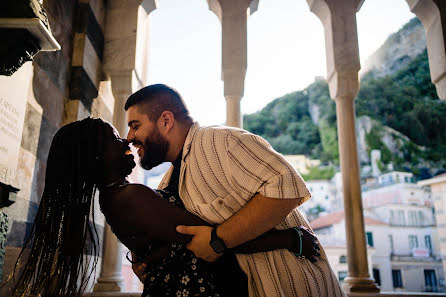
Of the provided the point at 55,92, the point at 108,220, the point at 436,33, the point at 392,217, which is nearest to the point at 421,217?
the point at 392,217

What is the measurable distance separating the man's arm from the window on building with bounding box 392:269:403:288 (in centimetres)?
4067

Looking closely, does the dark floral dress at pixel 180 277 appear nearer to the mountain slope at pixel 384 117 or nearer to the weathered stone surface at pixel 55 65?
the weathered stone surface at pixel 55 65

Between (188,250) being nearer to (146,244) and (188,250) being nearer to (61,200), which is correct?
(146,244)

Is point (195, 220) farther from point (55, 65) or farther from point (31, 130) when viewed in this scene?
point (55, 65)

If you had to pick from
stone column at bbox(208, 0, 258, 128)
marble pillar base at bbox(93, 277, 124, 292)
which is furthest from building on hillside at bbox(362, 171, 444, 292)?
marble pillar base at bbox(93, 277, 124, 292)

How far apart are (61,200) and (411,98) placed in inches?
2459

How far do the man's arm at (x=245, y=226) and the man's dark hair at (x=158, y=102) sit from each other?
0.64 metres

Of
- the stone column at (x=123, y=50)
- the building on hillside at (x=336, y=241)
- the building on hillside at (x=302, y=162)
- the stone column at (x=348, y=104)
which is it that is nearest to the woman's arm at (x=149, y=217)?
the stone column at (x=123, y=50)

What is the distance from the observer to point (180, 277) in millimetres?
1528

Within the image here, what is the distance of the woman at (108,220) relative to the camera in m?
1.49

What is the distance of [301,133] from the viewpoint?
64.5 metres

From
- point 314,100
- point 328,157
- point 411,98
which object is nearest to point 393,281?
point 328,157

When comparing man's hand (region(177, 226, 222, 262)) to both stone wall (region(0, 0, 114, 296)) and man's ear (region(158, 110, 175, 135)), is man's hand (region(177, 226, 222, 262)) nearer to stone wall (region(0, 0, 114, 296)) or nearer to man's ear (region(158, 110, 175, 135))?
man's ear (region(158, 110, 175, 135))

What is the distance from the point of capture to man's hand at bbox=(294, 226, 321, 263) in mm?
1627
